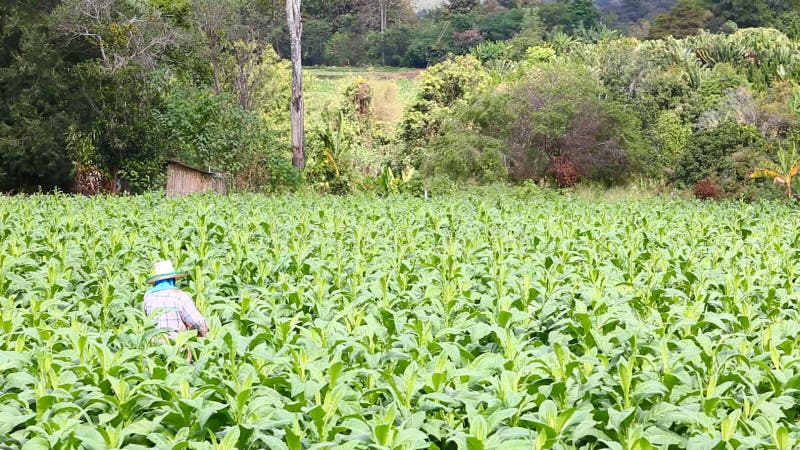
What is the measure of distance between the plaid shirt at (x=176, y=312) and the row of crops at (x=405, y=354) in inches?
6.3

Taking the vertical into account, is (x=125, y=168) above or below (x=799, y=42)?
below

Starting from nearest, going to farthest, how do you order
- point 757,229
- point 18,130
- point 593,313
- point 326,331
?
point 326,331 < point 593,313 < point 757,229 < point 18,130

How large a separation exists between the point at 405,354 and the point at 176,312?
209cm

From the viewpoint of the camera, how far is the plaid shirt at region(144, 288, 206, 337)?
652 cm

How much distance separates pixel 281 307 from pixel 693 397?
3.42 m

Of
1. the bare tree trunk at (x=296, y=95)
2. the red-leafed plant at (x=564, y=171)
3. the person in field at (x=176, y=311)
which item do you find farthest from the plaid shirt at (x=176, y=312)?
the red-leafed plant at (x=564, y=171)

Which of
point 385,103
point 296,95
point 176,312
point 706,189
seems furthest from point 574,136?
point 176,312

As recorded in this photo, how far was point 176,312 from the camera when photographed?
655cm

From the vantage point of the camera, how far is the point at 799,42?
56.9 m

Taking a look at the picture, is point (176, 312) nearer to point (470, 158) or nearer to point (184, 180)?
point (184, 180)

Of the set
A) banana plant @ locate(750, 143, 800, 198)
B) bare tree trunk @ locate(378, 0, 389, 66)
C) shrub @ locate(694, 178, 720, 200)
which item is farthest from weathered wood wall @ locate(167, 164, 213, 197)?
bare tree trunk @ locate(378, 0, 389, 66)

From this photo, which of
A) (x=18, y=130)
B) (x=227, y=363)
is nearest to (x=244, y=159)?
(x=18, y=130)

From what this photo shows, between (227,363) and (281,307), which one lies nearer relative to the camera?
(227,363)

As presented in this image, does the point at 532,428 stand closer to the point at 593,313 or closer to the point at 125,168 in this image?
the point at 593,313
